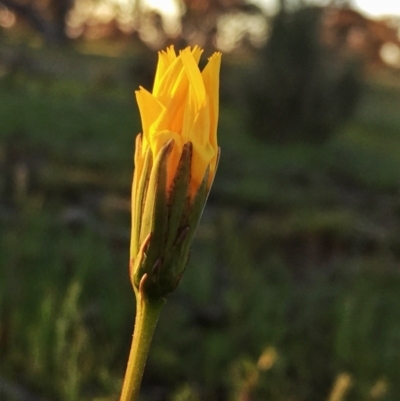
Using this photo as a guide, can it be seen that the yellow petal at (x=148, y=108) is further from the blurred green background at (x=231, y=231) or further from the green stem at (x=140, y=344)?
the blurred green background at (x=231, y=231)

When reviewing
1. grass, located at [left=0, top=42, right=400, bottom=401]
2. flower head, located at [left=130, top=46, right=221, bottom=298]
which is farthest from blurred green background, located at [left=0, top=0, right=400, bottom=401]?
flower head, located at [left=130, top=46, right=221, bottom=298]

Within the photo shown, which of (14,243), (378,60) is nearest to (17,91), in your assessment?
(14,243)

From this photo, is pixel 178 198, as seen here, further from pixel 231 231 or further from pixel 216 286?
pixel 216 286

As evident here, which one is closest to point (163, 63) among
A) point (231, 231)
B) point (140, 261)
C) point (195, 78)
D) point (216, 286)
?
point (195, 78)

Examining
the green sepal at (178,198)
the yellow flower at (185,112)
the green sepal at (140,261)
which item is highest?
the yellow flower at (185,112)

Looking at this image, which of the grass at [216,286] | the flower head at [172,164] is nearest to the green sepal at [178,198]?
the flower head at [172,164]

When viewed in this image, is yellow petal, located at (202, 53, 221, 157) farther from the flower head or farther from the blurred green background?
the blurred green background
